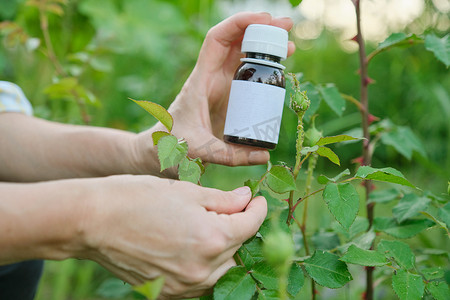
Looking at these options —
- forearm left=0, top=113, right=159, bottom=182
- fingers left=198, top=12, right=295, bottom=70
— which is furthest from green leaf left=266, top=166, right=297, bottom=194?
forearm left=0, top=113, right=159, bottom=182

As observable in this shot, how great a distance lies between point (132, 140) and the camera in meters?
0.81

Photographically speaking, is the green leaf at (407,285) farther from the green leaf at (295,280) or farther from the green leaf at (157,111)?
the green leaf at (157,111)

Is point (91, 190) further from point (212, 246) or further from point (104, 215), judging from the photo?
point (212, 246)

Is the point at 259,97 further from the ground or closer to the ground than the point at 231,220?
further from the ground

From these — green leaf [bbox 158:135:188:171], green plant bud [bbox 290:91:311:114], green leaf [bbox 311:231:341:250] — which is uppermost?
green plant bud [bbox 290:91:311:114]

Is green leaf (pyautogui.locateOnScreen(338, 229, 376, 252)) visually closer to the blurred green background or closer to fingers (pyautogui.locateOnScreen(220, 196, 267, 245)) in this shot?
fingers (pyautogui.locateOnScreen(220, 196, 267, 245))

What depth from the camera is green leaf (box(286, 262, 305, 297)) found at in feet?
1.63

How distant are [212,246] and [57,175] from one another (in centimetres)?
58

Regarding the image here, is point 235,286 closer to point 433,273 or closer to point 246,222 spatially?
point 246,222

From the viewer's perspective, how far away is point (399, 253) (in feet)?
1.74

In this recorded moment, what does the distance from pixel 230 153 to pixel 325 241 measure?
0.73 feet

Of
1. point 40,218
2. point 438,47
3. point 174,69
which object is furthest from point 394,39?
point 174,69

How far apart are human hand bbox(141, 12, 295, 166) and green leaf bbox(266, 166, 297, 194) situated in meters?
0.15

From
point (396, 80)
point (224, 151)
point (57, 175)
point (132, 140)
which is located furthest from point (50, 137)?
point (396, 80)
